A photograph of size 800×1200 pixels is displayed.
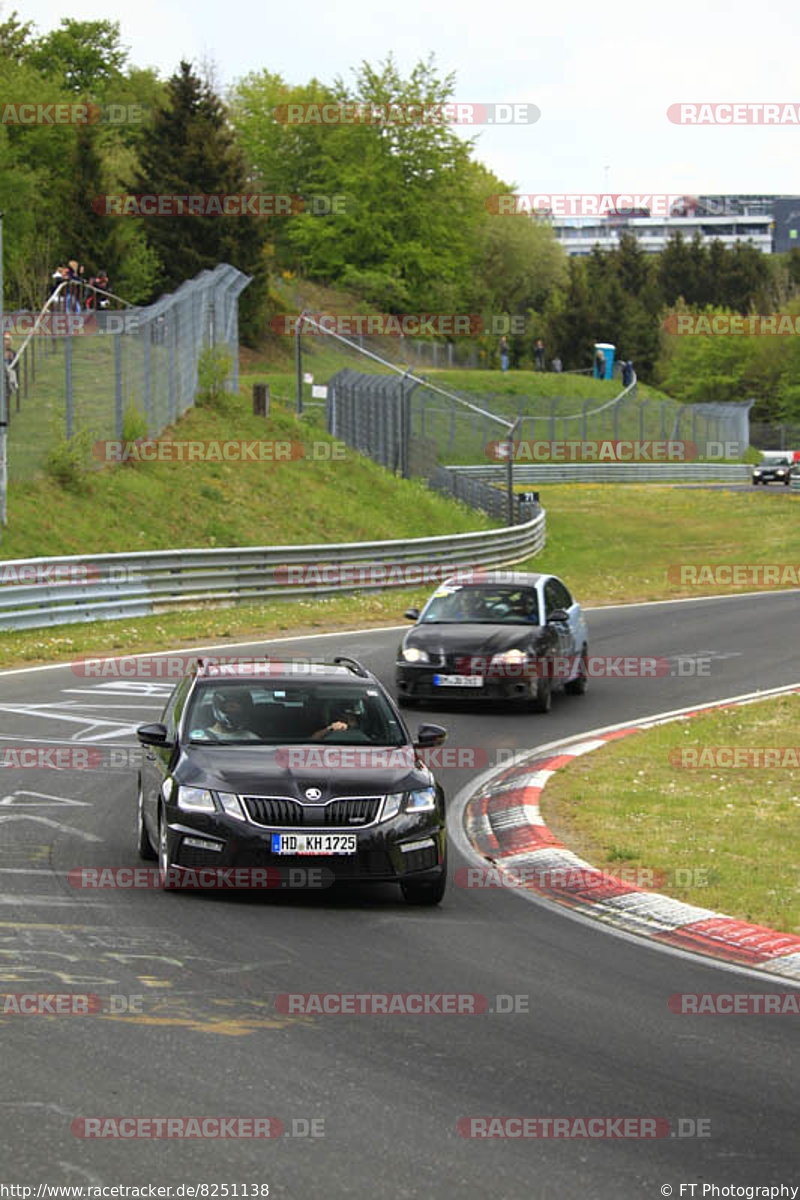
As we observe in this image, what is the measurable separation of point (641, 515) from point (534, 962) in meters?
51.4

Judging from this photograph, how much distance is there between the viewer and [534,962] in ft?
28.1

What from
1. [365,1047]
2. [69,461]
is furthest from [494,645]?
[69,461]

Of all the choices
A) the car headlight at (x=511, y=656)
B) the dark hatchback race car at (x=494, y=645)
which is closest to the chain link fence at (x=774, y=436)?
the dark hatchback race car at (x=494, y=645)

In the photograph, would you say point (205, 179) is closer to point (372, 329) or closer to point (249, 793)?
point (372, 329)

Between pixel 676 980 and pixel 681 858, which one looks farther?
pixel 681 858

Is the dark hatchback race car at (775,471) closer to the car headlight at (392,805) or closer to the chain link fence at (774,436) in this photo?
the chain link fence at (774,436)

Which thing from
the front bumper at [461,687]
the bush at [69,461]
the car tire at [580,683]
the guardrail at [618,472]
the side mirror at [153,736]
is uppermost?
the bush at [69,461]

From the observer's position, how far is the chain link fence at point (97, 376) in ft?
107

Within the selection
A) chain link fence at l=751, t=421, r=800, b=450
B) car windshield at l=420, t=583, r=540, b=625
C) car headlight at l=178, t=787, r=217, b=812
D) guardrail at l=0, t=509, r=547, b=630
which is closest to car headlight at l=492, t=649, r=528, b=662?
car windshield at l=420, t=583, r=540, b=625

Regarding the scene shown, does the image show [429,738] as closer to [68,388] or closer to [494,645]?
[494,645]

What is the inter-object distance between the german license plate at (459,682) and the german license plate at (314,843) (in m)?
9.01

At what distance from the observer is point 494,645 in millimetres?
18891

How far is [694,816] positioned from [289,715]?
390 cm

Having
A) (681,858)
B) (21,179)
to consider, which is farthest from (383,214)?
(681,858)
